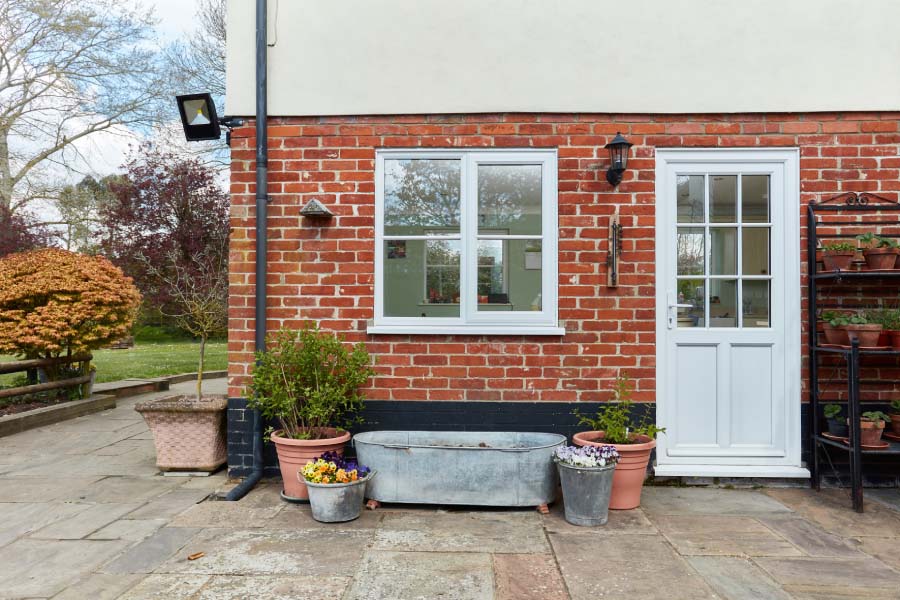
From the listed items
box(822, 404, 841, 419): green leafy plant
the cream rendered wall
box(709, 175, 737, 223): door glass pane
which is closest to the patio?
box(822, 404, 841, 419): green leafy plant

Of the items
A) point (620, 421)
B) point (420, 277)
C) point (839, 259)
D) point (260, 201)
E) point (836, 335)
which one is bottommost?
point (620, 421)

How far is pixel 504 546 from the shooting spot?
297 cm

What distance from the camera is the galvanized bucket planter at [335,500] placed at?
3.26 m

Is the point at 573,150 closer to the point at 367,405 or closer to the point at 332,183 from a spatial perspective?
the point at 332,183

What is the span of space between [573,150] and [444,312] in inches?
57.3

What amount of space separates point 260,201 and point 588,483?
9.20 feet

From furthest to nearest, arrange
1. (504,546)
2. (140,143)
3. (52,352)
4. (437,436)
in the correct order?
(140,143) → (52,352) → (437,436) → (504,546)

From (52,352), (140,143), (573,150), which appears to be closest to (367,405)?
(573,150)

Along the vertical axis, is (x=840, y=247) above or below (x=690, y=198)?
below

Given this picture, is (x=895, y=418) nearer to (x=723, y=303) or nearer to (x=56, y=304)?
(x=723, y=303)

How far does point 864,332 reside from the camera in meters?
3.65

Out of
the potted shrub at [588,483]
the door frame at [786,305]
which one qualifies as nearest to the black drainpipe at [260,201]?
the potted shrub at [588,483]

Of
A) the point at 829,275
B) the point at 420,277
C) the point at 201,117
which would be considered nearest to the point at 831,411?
the point at 829,275

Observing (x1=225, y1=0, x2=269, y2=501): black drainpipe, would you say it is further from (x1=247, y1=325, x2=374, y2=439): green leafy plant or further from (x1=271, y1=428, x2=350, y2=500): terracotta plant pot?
(x1=271, y1=428, x2=350, y2=500): terracotta plant pot
